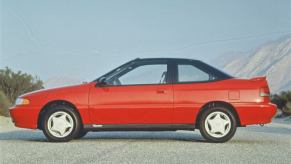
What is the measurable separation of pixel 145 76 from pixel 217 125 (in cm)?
148

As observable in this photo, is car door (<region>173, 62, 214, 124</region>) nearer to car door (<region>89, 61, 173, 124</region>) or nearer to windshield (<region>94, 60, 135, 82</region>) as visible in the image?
car door (<region>89, 61, 173, 124</region>)

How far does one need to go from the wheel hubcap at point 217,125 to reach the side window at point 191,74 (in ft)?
2.30

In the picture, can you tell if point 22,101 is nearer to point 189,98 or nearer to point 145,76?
point 145,76

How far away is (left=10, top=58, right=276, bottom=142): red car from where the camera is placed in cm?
1024

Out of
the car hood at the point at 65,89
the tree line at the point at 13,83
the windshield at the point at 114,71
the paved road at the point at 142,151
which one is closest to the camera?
the paved road at the point at 142,151

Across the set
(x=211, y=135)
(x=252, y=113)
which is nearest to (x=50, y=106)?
(x=211, y=135)

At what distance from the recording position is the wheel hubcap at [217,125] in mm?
10195

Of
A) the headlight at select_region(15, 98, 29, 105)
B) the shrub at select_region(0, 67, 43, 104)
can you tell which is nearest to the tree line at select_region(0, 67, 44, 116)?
the shrub at select_region(0, 67, 43, 104)

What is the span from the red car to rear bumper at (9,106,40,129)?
2cm

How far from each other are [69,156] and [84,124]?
2.17 meters

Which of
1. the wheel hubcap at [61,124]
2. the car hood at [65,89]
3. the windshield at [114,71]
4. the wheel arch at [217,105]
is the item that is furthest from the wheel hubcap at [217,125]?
the wheel hubcap at [61,124]

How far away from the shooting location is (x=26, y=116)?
10578 mm

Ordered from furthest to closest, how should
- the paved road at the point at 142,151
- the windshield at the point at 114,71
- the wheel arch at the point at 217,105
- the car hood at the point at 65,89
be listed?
the windshield at the point at 114,71 → the car hood at the point at 65,89 → the wheel arch at the point at 217,105 → the paved road at the point at 142,151

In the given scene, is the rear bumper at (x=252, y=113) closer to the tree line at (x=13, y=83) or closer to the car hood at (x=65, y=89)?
the car hood at (x=65, y=89)
